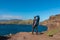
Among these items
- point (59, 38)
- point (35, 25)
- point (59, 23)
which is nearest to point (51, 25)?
point (59, 23)

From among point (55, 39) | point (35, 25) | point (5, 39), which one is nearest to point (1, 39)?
point (5, 39)

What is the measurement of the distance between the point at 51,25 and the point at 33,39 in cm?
1087

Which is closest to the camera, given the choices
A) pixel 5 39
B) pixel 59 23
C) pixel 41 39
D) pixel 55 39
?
pixel 55 39

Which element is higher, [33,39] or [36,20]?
[36,20]

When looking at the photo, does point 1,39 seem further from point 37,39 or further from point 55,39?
point 55,39

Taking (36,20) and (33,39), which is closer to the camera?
(33,39)

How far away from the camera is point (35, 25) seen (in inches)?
1035

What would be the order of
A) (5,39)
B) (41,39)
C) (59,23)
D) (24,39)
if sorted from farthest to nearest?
(59,23)
(5,39)
(24,39)
(41,39)

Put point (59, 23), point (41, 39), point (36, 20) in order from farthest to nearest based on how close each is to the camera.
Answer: point (59, 23) < point (36, 20) < point (41, 39)

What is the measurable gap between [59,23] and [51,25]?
1648mm

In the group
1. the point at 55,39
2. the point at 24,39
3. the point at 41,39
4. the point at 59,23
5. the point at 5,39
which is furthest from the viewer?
the point at 59,23

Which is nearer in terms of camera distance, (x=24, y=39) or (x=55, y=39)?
(x=55, y=39)

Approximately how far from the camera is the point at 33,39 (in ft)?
73.0

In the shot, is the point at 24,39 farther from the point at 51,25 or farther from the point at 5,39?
the point at 51,25
